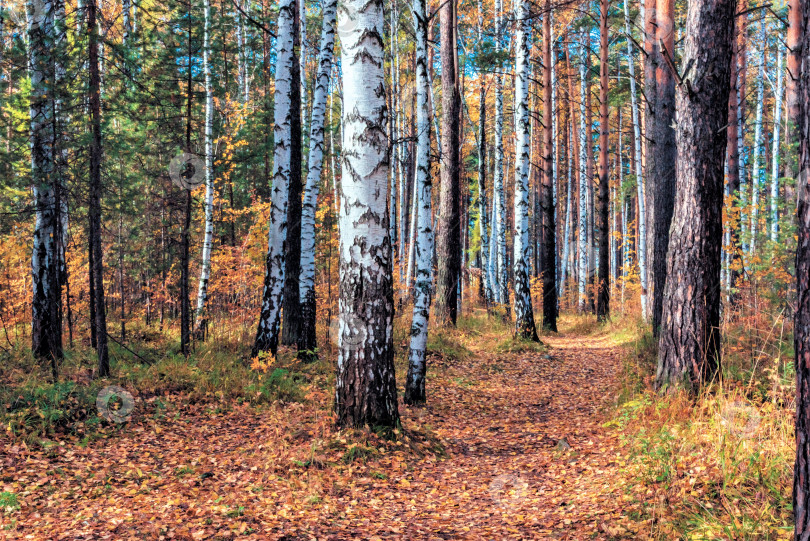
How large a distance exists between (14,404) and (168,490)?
279 cm

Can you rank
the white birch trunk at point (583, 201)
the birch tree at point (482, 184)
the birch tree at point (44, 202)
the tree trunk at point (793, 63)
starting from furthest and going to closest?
the white birch trunk at point (583, 201) → the birch tree at point (482, 184) → the tree trunk at point (793, 63) → the birch tree at point (44, 202)

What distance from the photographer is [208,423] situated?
20.1ft

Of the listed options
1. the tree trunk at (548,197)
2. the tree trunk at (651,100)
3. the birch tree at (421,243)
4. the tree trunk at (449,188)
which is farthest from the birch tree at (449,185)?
the birch tree at (421,243)

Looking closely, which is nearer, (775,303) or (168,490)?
(168,490)

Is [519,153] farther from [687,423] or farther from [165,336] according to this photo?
[165,336]

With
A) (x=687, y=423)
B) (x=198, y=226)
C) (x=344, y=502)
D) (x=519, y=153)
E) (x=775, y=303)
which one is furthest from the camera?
(x=198, y=226)

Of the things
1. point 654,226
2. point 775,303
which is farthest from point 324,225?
point 775,303
